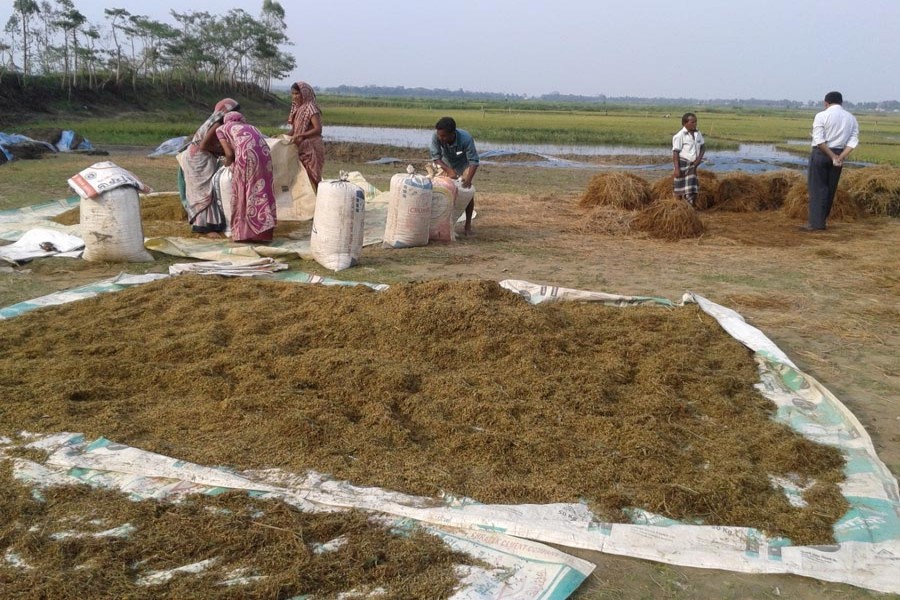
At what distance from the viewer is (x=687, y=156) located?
7.41 metres

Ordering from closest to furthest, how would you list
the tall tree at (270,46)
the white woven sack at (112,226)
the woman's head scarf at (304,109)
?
1. the white woven sack at (112,226)
2. the woman's head scarf at (304,109)
3. the tall tree at (270,46)

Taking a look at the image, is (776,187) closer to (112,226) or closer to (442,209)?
(442,209)

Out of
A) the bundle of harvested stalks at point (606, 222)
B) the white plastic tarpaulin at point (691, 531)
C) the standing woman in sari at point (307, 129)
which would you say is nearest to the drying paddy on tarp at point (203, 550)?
the white plastic tarpaulin at point (691, 531)

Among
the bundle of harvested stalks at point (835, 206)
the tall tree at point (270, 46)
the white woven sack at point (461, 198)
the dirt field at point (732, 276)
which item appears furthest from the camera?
the tall tree at point (270, 46)

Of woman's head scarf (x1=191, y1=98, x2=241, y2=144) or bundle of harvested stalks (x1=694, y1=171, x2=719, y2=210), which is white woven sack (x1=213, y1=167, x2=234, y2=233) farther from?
bundle of harvested stalks (x1=694, y1=171, x2=719, y2=210)

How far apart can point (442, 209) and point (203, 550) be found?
167 inches

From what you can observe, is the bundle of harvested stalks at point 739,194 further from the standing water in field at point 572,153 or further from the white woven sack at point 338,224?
the white woven sack at point 338,224

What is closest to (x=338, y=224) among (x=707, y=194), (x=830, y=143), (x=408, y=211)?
(x=408, y=211)

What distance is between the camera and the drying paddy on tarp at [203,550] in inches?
64.5

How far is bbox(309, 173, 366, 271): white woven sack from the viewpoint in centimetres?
491

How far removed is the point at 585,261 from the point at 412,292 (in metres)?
2.24

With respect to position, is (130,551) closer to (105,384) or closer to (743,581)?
(105,384)

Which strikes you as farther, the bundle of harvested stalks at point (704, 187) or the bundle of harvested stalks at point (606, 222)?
the bundle of harvested stalks at point (704, 187)

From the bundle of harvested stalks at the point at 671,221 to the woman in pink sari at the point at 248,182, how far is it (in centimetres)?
350
